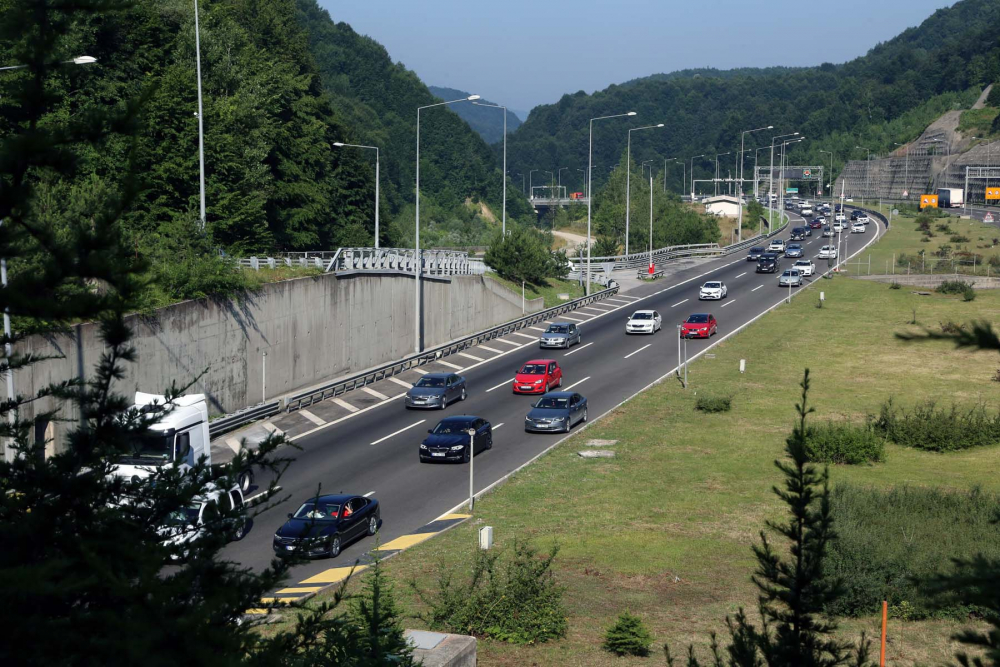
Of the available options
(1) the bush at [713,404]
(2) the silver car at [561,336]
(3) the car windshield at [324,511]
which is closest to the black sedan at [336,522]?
(3) the car windshield at [324,511]

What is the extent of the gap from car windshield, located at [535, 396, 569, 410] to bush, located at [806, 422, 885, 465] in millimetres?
9436

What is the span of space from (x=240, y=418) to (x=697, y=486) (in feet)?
58.2

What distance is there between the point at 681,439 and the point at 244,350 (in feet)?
63.2

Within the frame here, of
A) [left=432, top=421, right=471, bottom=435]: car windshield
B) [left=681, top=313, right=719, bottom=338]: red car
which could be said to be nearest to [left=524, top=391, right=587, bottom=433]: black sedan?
[left=432, top=421, right=471, bottom=435]: car windshield

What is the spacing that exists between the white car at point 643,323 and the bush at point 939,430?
2135cm

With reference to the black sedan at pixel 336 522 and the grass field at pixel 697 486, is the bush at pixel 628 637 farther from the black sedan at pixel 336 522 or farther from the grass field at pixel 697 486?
the black sedan at pixel 336 522

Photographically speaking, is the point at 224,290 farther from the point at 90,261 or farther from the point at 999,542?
the point at 90,261

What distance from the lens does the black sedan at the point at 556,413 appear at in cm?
3841

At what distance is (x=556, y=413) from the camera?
1522 inches

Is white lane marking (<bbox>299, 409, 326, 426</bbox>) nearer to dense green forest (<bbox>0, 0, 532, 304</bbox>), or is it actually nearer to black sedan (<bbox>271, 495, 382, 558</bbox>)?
dense green forest (<bbox>0, 0, 532, 304</bbox>)

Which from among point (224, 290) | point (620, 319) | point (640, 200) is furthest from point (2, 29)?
point (640, 200)

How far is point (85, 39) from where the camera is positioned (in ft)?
163

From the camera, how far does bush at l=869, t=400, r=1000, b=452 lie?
3619 cm

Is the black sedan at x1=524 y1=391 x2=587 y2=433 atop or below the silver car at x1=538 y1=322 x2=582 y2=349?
below
